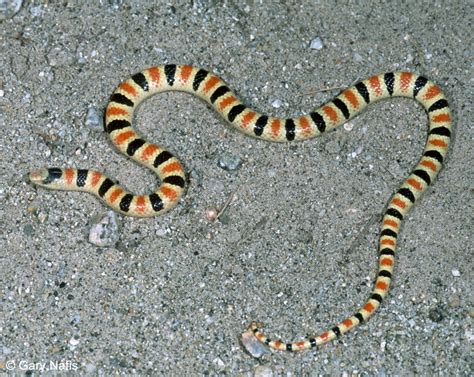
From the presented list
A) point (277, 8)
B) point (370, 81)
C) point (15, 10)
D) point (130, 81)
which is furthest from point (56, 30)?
point (370, 81)

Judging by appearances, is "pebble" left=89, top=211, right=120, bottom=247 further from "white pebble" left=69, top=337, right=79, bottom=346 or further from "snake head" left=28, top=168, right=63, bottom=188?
"white pebble" left=69, top=337, right=79, bottom=346

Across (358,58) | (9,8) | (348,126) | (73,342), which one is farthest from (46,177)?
(358,58)

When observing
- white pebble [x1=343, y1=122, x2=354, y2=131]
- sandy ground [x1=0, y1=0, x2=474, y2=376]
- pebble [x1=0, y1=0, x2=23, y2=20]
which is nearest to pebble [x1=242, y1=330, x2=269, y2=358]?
sandy ground [x1=0, y1=0, x2=474, y2=376]

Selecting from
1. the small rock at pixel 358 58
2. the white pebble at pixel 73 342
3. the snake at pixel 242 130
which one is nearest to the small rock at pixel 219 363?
the snake at pixel 242 130

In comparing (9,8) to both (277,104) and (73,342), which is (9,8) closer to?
(277,104)

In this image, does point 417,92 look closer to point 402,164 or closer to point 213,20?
point 402,164
